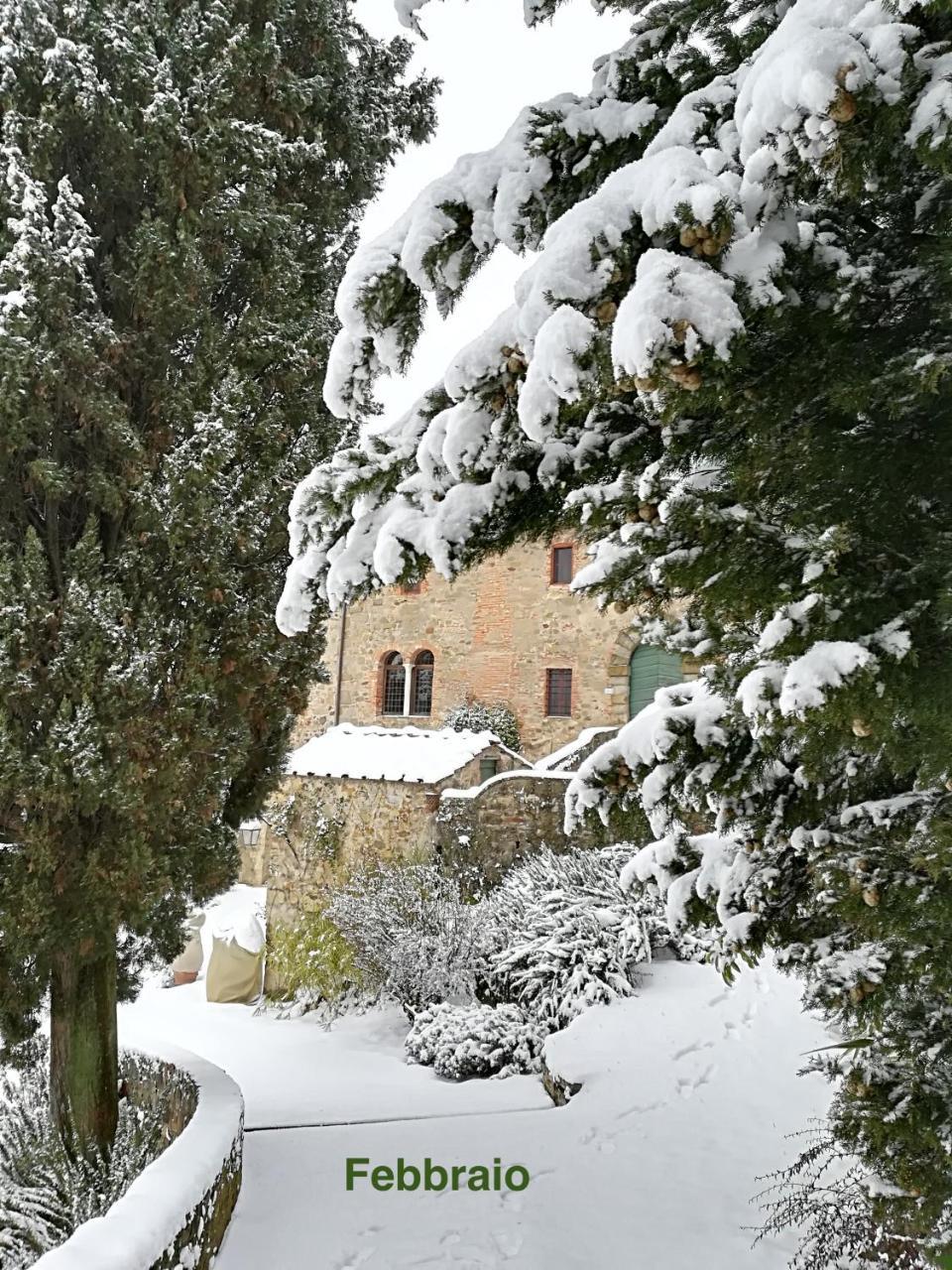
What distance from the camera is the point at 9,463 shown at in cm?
433

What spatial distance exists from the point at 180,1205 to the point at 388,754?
26.1 feet

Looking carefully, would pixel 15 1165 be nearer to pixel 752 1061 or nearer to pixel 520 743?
pixel 752 1061

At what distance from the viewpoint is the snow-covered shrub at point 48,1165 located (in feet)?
12.2

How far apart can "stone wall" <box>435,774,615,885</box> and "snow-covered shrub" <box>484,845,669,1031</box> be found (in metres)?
0.76

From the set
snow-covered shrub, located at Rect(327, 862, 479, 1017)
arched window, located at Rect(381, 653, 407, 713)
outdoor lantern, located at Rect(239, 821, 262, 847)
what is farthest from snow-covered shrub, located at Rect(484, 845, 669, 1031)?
outdoor lantern, located at Rect(239, 821, 262, 847)

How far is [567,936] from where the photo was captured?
7664 millimetres

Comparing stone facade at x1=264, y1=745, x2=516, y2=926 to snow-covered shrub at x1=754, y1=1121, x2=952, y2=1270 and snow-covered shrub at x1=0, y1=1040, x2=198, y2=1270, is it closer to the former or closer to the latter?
snow-covered shrub at x1=0, y1=1040, x2=198, y2=1270

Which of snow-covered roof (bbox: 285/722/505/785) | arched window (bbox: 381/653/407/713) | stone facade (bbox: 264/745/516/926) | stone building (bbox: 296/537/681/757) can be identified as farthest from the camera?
arched window (bbox: 381/653/407/713)

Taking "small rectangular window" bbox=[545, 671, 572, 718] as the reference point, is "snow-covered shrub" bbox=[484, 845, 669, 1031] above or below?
below

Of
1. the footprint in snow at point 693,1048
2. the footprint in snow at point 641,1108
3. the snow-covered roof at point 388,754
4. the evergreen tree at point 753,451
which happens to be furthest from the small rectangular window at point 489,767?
the evergreen tree at point 753,451

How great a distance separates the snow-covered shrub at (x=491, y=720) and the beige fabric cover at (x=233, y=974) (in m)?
5.84

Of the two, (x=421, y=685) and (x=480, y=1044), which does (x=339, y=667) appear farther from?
(x=480, y=1044)

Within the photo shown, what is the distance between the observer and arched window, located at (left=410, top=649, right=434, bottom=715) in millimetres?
16609

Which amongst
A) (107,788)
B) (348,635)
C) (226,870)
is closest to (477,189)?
(107,788)
